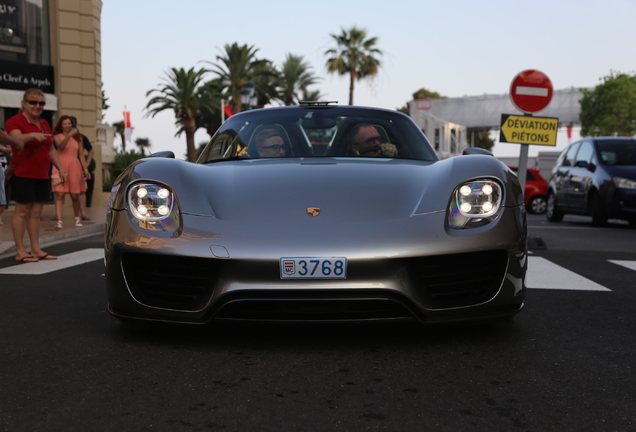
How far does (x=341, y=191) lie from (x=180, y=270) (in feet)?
2.70

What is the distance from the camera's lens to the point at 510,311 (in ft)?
11.6

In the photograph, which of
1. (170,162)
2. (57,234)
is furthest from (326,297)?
(57,234)

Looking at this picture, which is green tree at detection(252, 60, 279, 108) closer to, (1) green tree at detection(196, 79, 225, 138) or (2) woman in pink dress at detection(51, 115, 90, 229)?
(1) green tree at detection(196, 79, 225, 138)

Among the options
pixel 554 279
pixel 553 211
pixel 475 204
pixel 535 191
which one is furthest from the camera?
pixel 535 191

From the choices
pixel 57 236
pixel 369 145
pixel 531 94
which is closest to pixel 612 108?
pixel 531 94

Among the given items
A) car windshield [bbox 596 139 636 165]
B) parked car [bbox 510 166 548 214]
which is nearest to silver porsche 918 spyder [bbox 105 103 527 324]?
car windshield [bbox 596 139 636 165]

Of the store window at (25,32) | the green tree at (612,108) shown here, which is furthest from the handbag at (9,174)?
the green tree at (612,108)

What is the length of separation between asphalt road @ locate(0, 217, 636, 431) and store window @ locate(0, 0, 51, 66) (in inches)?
648

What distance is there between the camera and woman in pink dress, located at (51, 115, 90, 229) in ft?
39.0

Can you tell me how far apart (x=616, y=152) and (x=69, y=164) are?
375 inches

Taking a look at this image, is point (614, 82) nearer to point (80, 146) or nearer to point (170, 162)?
point (80, 146)

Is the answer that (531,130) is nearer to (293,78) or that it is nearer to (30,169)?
(30,169)

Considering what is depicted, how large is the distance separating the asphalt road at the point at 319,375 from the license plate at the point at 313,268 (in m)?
0.36

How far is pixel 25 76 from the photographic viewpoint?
1922 cm
